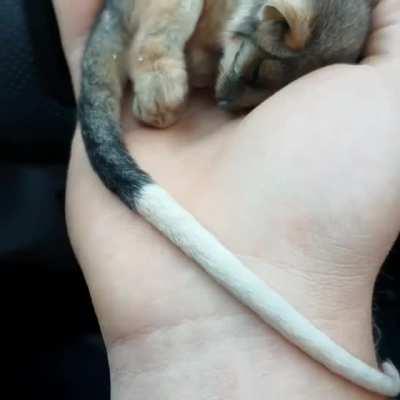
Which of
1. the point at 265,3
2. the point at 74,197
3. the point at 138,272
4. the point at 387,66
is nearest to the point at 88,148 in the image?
the point at 74,197

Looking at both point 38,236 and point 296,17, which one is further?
point 38,236

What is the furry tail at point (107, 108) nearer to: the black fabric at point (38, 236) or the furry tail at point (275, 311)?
the furry tail at point (275, 311)

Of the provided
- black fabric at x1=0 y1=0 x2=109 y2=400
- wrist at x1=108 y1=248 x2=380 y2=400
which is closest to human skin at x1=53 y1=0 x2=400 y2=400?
wrist at x1=108 y1=248 x2=380 y2=400

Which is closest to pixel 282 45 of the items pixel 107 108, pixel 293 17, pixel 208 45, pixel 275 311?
pixel 293 17

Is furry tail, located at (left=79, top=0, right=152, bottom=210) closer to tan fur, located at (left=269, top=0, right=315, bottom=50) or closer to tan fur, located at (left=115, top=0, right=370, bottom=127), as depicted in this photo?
tan fur, located at (left=115, top=0, right=370, bottom=127)

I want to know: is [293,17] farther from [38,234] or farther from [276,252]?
[38,234]

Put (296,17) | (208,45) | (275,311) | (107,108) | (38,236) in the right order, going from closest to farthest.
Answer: (275,311), (296,17), (107,108), (208,45), (38,236)
